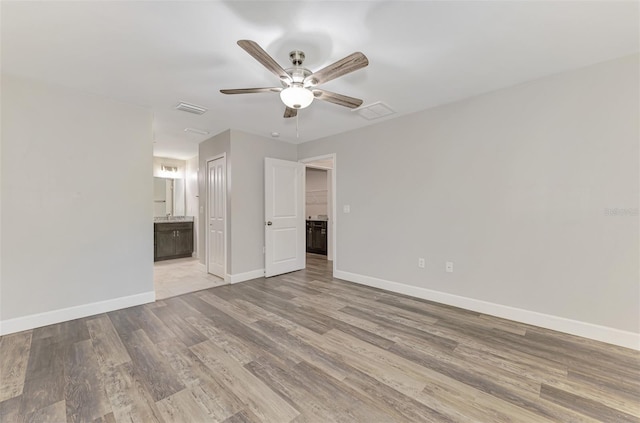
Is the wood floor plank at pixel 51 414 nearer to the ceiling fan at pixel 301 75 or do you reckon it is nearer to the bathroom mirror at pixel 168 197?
the ceiling fan at pixel 301 75

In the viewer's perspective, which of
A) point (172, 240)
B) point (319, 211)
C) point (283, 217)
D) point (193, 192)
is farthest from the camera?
point (319, 211)

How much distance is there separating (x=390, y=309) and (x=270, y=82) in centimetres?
293

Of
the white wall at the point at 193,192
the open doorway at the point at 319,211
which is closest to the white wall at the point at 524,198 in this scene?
the open doorway at the point at 319,211

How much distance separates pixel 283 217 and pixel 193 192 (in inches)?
119

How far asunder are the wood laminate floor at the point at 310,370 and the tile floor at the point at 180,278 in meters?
0.80

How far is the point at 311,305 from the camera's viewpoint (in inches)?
129

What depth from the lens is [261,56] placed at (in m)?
1.72

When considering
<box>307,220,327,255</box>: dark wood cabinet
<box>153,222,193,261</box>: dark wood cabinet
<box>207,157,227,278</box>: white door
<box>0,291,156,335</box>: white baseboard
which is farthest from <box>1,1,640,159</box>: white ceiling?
<box>307,220,327,255</box>: dark wood cabinet

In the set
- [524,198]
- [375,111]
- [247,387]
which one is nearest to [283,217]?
[375,111]

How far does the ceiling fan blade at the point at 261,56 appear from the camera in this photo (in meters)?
1.59

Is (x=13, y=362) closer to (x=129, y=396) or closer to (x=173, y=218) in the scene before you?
(x=129, y=396)

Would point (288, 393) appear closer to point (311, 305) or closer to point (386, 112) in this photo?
point (311, 305)

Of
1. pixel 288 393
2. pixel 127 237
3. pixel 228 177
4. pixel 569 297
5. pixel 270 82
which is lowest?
pixel 288 393

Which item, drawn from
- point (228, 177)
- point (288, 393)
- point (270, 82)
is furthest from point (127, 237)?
point (288, 393)
